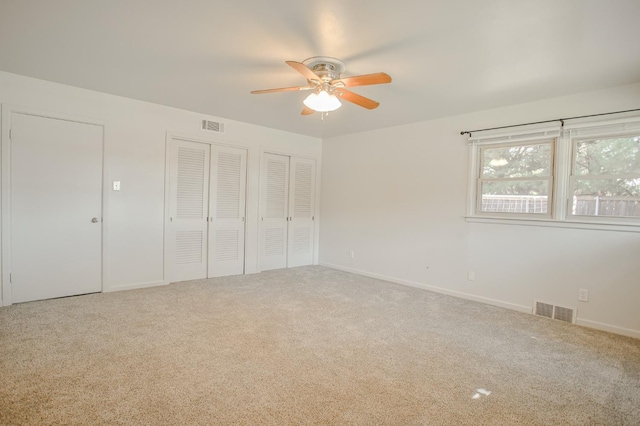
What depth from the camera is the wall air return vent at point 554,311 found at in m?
3.44

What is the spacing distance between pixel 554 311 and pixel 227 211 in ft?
14.3

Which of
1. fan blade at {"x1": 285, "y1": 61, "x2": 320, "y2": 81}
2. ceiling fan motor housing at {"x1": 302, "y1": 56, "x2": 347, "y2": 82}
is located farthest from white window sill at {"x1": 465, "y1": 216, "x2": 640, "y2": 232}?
fan blade at {"x1": 285, "y1": 61, "x2": 320, "y2": 81}

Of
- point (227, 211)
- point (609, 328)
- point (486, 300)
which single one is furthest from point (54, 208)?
point (609, 328)

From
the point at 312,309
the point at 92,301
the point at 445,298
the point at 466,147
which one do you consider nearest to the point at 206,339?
the point at 312,309

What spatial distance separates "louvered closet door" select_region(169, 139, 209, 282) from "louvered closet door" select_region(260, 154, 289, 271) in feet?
3.19

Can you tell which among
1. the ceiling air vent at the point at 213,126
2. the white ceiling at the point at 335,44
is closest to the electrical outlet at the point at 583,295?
the white ceiling at the point at 335,44

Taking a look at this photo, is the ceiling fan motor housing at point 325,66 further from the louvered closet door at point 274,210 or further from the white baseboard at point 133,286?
the white baseboard at point 133,286

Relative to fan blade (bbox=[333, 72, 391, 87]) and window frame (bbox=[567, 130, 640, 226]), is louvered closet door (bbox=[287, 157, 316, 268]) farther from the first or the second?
window frame (bbox=[567, 130, 640, 226])

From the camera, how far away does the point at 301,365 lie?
2.34 meters

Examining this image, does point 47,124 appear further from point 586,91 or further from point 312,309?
point 586,91

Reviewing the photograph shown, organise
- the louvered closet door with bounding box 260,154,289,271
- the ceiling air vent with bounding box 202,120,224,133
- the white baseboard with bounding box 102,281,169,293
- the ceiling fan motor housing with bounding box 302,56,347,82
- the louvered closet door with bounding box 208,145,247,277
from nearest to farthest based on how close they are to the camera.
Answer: the ceiling fan motor housing with bounding box 302,56,347,82
the white baseboard with bounding box 102,281,169,293
the ceiling air vent with bounding box 202,120,224,133
the louvered closet door with bounding box 208,145,247,277
the louvered closet door with bounding box 260,154,289,271

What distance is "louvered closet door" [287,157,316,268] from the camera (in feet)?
19.1

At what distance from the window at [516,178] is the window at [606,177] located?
0.26 metres

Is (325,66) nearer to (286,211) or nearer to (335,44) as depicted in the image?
(335,44)
